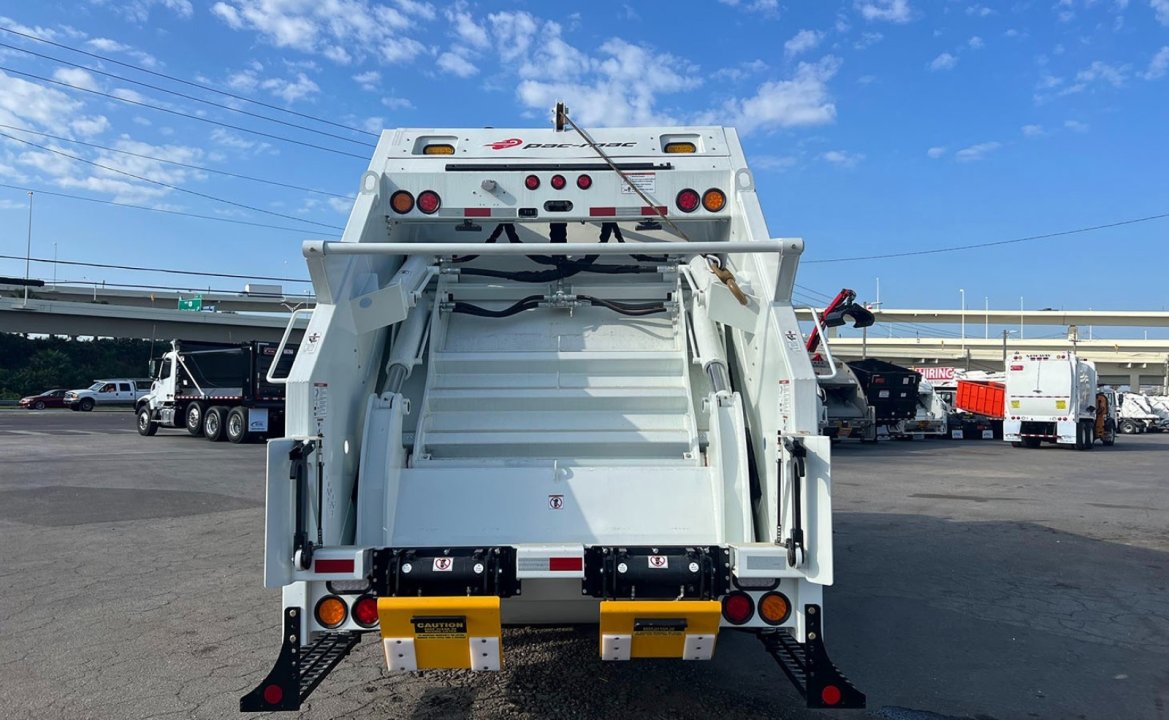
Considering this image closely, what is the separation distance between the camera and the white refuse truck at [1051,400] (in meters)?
25.5

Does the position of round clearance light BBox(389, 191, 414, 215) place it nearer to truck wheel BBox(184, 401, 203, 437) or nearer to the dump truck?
the dump truck

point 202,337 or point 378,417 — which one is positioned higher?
point 202,337

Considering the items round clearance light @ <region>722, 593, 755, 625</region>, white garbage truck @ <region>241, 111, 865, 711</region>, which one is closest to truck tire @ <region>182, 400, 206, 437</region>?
white garbage truck @ <region>241, 111, 865, 711</region>

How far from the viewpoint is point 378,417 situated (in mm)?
4203

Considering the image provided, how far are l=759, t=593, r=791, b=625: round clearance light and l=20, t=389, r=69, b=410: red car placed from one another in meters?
50.8

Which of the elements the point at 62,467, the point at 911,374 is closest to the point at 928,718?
the point at 62,467

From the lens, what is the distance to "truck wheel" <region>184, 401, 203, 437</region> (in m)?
24.3

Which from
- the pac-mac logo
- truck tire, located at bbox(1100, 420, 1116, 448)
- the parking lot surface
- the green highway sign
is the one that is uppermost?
the green highway sign

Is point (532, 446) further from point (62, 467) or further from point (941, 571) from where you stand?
point (62, 467)

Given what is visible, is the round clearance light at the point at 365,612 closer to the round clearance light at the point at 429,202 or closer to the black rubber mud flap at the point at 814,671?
the black rubber mud flap at the point at 814,671

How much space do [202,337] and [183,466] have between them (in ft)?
109

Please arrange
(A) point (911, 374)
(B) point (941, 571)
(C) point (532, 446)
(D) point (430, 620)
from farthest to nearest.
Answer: (A) point (911, 374) → (B) point (941, 571) → (C) point (532, 446) → (D) point (430, 620)

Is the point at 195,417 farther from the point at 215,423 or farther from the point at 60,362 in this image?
the point at 60,362

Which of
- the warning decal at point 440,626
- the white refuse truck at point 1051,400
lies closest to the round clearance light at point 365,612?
the warning decal at point 440,626
